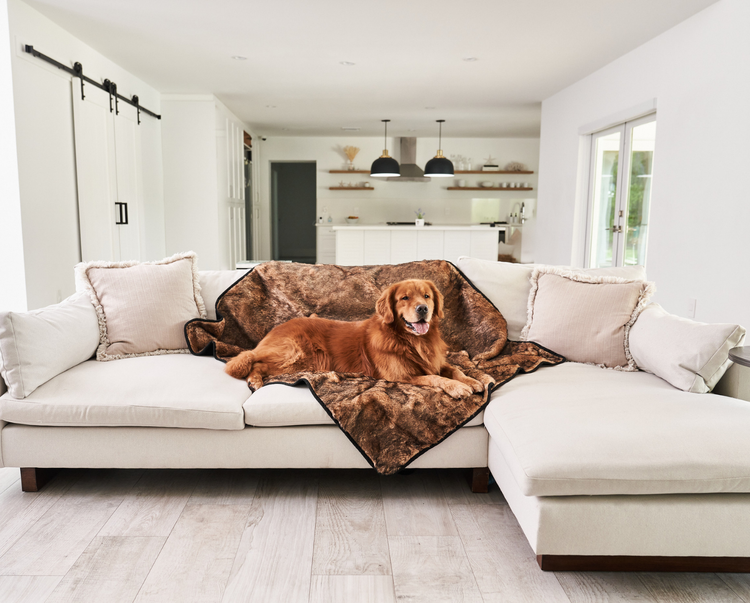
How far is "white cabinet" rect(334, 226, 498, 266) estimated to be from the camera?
7.48 metres

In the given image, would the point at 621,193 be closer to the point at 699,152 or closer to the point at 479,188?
the point at 699,152

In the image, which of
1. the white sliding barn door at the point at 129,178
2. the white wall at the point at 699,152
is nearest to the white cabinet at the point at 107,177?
the white sliding barn door at the point at 129,178

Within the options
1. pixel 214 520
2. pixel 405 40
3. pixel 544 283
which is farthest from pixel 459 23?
pixel 214 520

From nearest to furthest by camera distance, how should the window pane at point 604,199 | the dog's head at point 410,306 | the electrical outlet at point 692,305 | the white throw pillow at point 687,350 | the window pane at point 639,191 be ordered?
the white throw pillow at point 687,350, the dog's head at point 410,306, the electrical outlet at point 692,305, the window pane at point 639,191, the window pane at point 604,199

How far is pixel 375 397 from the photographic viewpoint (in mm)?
1998

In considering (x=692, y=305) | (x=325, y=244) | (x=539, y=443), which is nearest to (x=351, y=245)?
(x=325, y=244)

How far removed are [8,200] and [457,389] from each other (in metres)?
3.43

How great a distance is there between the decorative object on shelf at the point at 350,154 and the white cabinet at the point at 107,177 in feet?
→ 14.9

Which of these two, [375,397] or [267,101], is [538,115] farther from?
[375,397]

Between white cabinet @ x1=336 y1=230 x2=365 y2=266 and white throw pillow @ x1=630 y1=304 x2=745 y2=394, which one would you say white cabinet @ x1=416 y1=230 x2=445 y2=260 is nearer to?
white cabinet @ x1=336 y1=230 x2=365 y2=266

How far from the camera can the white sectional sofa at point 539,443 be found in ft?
4.95

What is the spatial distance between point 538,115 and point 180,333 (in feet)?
22.2

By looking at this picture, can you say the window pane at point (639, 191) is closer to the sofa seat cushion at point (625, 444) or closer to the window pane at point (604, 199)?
the window pane at point (604, 199)

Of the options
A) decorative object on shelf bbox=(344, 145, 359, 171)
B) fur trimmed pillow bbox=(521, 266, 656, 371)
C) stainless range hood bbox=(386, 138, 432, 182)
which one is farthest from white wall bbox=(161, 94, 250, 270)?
fur trimmed pillow bbox=(521, 266, 656, 371)
